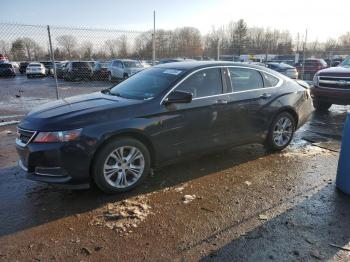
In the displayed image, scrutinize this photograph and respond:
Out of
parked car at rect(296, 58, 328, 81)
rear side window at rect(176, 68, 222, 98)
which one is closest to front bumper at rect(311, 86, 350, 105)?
rear side window at rect(176, 68, 222, 98)

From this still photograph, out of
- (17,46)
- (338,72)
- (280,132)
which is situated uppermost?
(17,46)

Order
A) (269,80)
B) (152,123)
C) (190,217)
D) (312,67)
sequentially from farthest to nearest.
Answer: (312,67) < (269,80) < (152,123) < (190,217)

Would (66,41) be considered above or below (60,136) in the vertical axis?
above

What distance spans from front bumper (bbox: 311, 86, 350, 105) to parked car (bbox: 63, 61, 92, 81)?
18.5m

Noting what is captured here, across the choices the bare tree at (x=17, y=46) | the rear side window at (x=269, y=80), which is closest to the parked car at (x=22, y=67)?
the bare tree at (x=17, y=46)

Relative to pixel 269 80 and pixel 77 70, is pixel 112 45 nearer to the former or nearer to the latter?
pixel 269 80

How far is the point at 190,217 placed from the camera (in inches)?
147

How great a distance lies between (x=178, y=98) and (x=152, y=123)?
0.51 meters

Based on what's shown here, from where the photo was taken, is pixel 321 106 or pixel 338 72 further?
pixel 321 106

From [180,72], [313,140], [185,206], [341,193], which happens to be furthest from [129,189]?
[313,140]

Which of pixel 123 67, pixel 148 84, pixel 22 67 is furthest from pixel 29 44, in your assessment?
pixel 22 67

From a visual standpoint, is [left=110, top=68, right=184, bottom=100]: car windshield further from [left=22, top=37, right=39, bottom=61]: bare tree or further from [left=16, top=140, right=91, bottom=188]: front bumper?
[left=22, top=37, right=39, bottom=61]: bare tree

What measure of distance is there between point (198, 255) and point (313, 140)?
4904 mm

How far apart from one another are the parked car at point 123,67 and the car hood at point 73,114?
16338 millimetres
